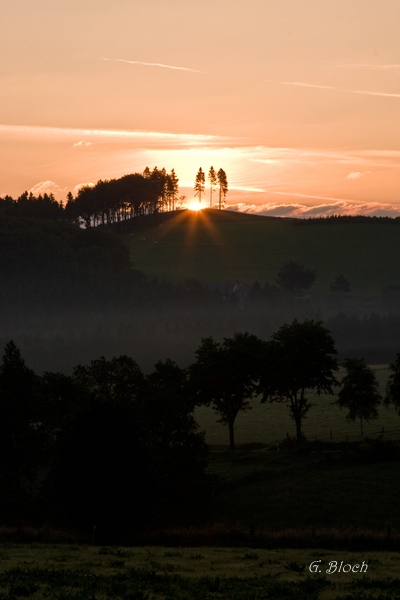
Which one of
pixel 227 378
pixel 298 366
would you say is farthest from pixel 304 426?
pixel 227 378

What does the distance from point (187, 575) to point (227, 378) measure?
2075 inches

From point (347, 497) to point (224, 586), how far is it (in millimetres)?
30471

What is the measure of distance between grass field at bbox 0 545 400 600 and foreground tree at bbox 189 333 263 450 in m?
44.6

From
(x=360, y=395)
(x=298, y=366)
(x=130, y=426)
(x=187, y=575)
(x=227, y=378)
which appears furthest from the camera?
(x=227, y=378)

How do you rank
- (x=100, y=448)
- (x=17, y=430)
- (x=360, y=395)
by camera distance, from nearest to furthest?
(x=100, y=448), (x=17, y=430), (x=360, y=395)

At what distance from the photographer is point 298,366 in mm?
78188

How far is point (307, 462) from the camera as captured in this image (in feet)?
217

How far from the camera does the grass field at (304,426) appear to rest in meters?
76.9

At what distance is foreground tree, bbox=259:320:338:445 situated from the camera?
7812 centimetres
